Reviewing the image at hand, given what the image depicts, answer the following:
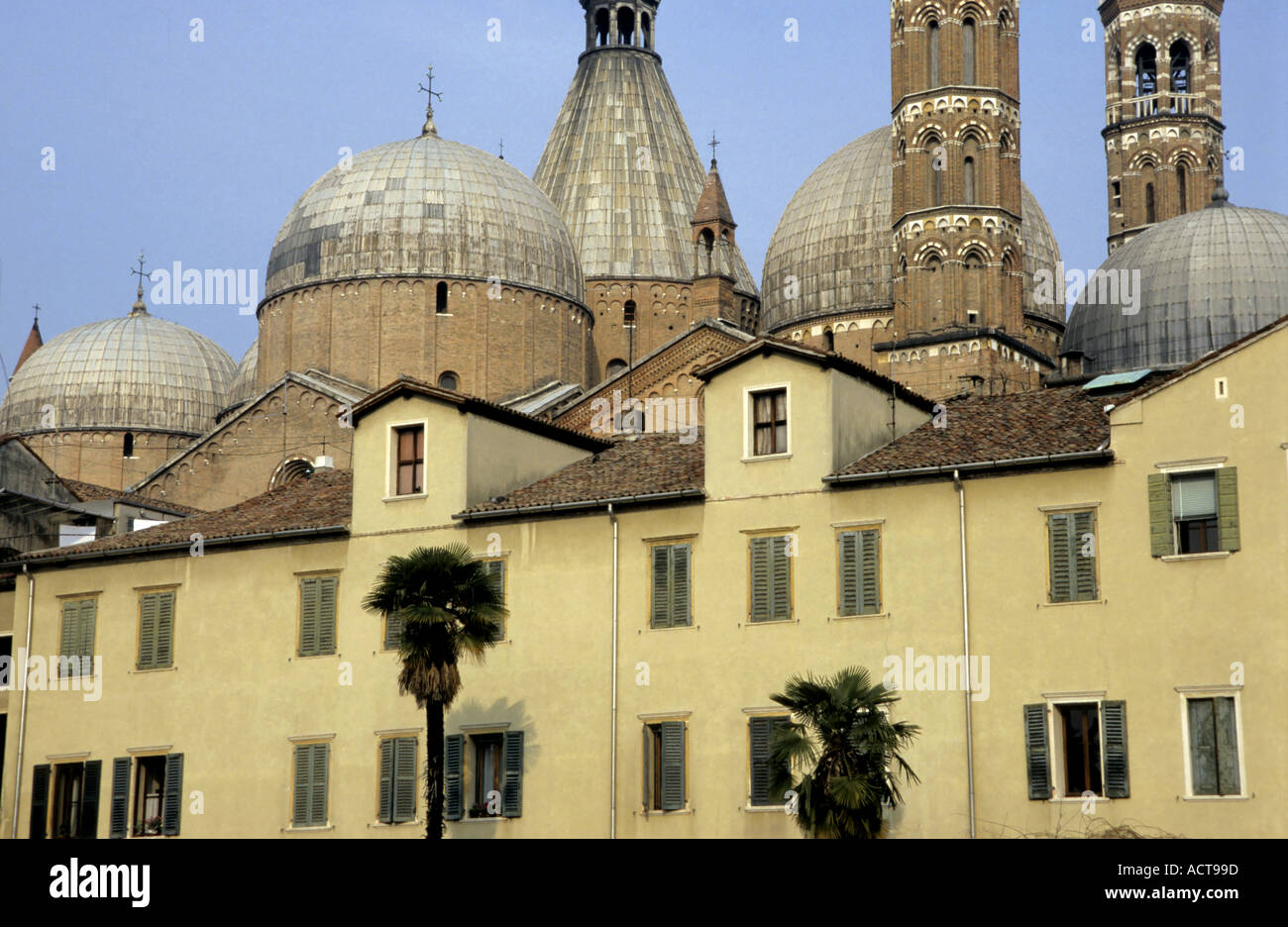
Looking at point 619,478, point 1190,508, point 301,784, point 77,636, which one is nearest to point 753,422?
point 619,478

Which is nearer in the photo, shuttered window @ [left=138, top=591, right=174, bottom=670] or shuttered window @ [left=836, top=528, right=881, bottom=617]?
shuttered window @ [left=836, top=528, right=881, bottom=617]

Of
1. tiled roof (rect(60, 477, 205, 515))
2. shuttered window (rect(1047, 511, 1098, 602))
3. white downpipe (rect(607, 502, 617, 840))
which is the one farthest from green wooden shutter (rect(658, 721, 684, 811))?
tiled roof (rect(60, 477, 205, 515))

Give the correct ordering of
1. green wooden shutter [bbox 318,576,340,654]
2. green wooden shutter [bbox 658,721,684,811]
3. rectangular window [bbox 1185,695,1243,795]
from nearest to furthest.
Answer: rectangular window [bbox 1185,695,1243,795], green wooden shutter [bbox 658,721,684,811], green wooden shutter [bbox 318,576,340,654]

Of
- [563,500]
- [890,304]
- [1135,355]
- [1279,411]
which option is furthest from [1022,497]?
[890,304]

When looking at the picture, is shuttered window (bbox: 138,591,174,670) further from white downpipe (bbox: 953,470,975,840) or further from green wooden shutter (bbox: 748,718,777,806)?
white downpipe (bbox: 953,470,975,840)

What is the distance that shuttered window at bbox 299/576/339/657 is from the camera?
1364 inches

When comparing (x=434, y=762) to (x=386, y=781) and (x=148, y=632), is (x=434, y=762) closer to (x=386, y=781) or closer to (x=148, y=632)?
(x=386, y=781)

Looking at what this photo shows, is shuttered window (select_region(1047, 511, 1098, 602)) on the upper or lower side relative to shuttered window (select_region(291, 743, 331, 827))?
upper

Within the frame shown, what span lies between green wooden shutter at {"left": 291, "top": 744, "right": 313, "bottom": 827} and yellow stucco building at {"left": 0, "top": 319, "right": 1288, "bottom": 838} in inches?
1.9

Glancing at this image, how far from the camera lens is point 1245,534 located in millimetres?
28703

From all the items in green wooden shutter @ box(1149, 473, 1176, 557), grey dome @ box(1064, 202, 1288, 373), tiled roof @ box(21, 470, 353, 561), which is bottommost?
green wooden shutter @ box(1149, 473, 1176, 557)

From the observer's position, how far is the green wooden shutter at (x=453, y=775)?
32875 mm

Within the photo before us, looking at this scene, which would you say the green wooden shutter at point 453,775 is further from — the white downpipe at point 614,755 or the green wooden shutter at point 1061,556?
the green wooden shutter at point 1061,556

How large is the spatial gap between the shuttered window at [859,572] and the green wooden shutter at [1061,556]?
2.64 metres
